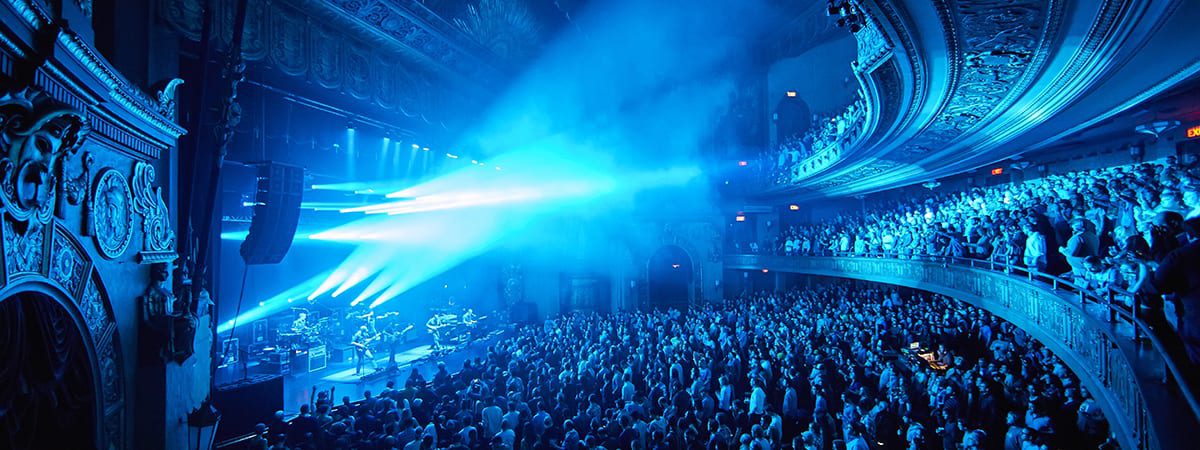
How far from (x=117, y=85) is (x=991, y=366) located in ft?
38.3

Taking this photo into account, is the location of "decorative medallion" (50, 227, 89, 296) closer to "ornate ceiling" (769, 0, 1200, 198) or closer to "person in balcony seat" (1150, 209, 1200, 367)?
"person in balcony seat" (1150, 209, 1200, 367)

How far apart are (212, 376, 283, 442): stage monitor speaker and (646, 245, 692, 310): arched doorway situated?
62.8 ft

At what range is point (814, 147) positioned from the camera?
19.8m

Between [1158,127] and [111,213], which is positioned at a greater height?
[1158,127]

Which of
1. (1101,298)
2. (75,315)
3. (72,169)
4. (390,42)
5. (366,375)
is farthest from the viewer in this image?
(366,375)

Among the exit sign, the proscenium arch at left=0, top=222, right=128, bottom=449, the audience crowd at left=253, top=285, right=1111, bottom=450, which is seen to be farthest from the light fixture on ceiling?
the proscenium arch at left=0, top=222, right=128, bottom=449

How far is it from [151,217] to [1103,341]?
9698 millimetres

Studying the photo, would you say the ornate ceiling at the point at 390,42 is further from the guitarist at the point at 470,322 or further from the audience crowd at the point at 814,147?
the audience crowd at the point at 814,147

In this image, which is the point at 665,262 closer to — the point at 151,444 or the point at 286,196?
the point at 286,196

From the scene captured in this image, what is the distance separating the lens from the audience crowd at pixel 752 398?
22.8ft

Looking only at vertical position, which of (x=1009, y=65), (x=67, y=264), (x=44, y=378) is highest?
(x=1009, y=65)

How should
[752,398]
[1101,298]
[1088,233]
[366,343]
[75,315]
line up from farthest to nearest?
[366,343] → [752,398] → [1088,233] → [1101,298] → [75,315]

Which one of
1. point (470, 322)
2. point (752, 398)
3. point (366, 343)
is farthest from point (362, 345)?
point (752, 398)

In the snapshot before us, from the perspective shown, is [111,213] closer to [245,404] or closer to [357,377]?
[245,404]
